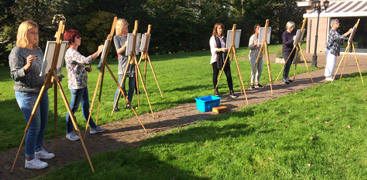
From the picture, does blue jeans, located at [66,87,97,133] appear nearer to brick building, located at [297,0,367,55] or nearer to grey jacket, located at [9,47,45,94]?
grey jacket, located at [9,47,45,94]

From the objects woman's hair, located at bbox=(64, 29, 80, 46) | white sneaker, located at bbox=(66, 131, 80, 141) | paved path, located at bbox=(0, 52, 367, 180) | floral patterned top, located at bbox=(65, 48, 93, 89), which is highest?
woman's hair, located at bbox=(64, 29, 80, 46)

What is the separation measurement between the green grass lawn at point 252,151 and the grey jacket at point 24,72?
1.27 meters

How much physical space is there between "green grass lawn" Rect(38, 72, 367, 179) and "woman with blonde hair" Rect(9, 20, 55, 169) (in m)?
0.58

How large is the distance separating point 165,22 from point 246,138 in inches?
1077

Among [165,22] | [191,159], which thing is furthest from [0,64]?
[191,159]

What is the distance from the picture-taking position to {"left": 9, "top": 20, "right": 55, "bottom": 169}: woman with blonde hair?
13.6ft

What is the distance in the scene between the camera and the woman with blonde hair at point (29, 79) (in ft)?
13.6

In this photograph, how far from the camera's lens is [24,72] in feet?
13.3

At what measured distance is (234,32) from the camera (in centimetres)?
786

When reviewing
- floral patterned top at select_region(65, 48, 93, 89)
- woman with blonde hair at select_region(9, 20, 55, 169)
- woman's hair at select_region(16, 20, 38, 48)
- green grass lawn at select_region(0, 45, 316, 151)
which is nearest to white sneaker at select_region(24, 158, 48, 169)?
woman with blonde hair at select_region(9, 20, 55, 169)

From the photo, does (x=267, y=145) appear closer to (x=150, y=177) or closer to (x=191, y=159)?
(x=191, y=159)

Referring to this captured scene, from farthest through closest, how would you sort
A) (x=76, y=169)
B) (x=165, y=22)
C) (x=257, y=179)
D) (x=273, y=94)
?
(x=165, y=22) → (x=273, y=94) → (x=76, y=169) → (x=257, y=179)

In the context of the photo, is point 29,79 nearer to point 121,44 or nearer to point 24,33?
point 24,33

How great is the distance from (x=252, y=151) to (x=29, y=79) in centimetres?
353
